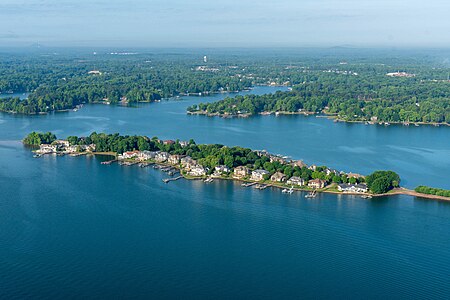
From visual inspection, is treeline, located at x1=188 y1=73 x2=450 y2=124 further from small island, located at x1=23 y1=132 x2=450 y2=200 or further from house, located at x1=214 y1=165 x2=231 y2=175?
house, located at x1=214 y1=165 x2=231 y2=175

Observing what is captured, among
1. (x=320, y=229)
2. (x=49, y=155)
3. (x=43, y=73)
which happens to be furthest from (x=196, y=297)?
(x=43, y=73)

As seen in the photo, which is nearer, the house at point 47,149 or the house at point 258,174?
the house at point 258,174

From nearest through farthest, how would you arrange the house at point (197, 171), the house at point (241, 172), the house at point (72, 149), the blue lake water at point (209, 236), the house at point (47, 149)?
the blue lake water at point (209, 236), the house at point (241, 172), the house at point (197, 171), the house at point (47, 149), the house at point (72, 149)

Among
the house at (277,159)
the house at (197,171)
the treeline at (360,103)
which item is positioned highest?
the treeline at (360,103)

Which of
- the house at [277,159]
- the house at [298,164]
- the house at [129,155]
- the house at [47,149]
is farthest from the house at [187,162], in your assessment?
the house at [47,149]

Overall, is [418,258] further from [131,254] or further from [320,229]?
[131,254]

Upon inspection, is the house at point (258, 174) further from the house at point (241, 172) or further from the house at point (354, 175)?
the house at point (354, 175)

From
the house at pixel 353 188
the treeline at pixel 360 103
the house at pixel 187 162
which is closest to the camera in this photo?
the house at pixel 353 188

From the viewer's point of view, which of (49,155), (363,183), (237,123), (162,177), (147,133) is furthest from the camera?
(237,123)

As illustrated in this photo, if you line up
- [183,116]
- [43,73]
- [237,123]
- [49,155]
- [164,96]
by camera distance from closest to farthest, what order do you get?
[49,155] → [237,123] → [183,116] → [164,96] → [43,73]
